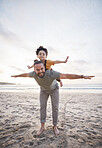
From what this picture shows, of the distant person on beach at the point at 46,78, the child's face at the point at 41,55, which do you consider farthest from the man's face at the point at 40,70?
the child's face at the point at 41,55

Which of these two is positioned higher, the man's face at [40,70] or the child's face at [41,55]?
the child's face at [41,55]

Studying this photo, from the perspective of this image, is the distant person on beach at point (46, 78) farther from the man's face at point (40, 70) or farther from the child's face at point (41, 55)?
the child's face at point (41, 55)

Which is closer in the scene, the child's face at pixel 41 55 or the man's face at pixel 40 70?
the man's face at pixel 40 70

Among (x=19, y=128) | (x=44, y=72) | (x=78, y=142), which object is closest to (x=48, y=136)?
(x=78, y=142)

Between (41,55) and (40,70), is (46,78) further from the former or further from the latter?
(41,55)

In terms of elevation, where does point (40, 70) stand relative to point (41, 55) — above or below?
below

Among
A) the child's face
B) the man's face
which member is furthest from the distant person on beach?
the child's face

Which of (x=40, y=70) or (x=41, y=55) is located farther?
(x=41, y=55)

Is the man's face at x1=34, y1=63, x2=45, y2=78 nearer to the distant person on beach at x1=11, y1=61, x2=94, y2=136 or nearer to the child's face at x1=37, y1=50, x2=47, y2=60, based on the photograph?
the distant person on beach at x1=11, y1=61, x2=94, y2=136

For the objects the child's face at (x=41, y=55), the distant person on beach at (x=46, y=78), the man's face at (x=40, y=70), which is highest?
the child's face at (x=41, y=55)

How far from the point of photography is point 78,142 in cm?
216

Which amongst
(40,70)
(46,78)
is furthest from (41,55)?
(46,78)

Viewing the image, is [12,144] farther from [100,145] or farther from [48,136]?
[100,145]

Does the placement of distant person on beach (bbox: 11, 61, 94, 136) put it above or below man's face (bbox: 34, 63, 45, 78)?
below
